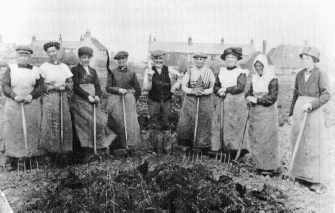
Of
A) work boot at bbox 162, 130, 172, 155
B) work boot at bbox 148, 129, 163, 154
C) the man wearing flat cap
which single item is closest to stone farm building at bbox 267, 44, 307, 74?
the man wearing flat cap

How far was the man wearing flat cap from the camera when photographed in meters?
5.92

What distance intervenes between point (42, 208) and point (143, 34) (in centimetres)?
329

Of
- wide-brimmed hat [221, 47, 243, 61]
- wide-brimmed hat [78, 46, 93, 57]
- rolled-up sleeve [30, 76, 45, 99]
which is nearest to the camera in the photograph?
rolled-up sleeve [30, 76, 45, 99]

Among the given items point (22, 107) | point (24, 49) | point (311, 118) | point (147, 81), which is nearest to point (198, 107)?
point (147, 81)

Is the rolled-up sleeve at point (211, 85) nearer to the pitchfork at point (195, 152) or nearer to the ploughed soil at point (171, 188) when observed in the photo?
the pitchfork at point (195, 152)

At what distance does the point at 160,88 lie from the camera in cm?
591

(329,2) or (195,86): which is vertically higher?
(329,2)

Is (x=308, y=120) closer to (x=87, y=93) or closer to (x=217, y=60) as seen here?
(x=217, y=60)

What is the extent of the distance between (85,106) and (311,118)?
360cm

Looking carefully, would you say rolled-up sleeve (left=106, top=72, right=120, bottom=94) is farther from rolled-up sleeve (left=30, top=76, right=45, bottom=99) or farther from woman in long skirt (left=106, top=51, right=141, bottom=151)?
rolled-up sleeve (left=30, top=76, right=45, bottom=99)

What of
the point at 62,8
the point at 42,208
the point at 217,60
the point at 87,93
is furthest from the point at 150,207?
the point at 62,8

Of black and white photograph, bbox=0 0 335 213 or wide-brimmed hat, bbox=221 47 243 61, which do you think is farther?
wide-brimmed hat, bbox=221 47 243 61

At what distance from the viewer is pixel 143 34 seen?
6004 mm

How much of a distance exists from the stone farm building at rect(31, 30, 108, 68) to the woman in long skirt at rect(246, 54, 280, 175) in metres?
2.66
